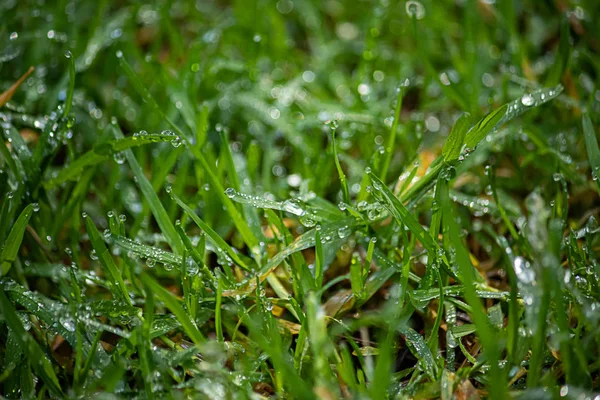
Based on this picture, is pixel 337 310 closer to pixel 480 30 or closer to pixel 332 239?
pixel 332 239

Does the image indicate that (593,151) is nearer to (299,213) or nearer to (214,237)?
(299,213)

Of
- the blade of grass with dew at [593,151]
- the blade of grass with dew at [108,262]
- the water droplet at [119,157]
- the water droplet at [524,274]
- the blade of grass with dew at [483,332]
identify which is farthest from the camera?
the water droplet at [119,157]

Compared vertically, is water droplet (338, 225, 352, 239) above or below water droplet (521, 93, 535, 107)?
below

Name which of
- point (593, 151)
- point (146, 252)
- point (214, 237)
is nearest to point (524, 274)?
point (593, 151)

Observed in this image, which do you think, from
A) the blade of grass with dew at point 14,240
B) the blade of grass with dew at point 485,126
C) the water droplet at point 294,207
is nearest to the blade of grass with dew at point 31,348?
the blade of grass with dew at point 14,240

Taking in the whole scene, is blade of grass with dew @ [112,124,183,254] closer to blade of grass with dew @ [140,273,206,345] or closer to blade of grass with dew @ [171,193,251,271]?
blade of grass with dew @ [171,193,251,271]

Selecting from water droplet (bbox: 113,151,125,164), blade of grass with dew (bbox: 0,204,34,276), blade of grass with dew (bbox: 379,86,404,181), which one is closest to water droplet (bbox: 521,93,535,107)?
blade of grass with dew (bbox: 379,86,404,181)

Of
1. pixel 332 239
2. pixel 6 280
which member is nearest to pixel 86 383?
pixel 6 280

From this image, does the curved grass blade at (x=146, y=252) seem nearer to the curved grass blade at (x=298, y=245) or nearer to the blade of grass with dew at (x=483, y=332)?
the curved grass blade at (x=298, y=245)
